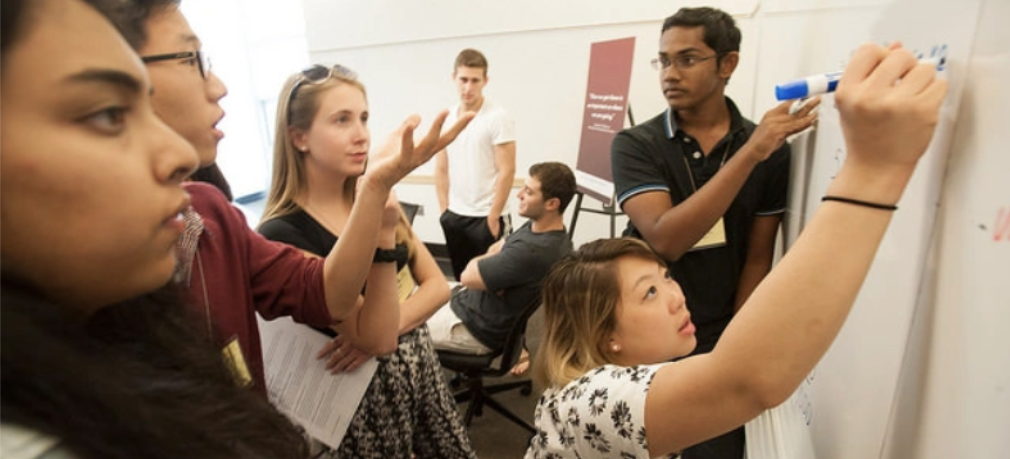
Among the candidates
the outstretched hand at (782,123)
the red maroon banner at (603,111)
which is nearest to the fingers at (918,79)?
the outstretched hand at (782,123)

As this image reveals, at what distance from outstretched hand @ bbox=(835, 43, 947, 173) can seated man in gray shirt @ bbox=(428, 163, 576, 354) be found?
1624 millimetres

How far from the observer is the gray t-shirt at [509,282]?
2107 millimetres

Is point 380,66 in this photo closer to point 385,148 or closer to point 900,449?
point 385,148

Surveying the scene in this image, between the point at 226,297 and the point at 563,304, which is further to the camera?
the point at 563,304

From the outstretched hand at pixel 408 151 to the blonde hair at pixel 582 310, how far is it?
0.37 m

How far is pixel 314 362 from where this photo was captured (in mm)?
1242

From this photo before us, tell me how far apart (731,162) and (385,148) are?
733 millimetres

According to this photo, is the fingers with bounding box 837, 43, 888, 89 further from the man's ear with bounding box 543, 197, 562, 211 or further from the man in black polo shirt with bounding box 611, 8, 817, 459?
the man's ear with bounding box 543, 197, 562, 211

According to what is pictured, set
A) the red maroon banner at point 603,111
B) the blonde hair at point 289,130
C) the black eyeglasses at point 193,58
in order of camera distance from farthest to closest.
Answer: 1. the red maroon banner at point 603,111
2. the blonde hair at point 289,130
3. the black eyeglasses at point 193,58

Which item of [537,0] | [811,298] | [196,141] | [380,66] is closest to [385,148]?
[196,141]

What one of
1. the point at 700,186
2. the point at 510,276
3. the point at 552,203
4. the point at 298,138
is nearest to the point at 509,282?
the point at 510,276

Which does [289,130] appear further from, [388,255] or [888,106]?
[888,106]

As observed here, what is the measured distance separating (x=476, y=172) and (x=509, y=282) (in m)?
1.40

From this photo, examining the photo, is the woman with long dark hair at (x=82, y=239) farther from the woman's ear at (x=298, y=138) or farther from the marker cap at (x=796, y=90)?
the woman's ear at (x=298, y=138)
